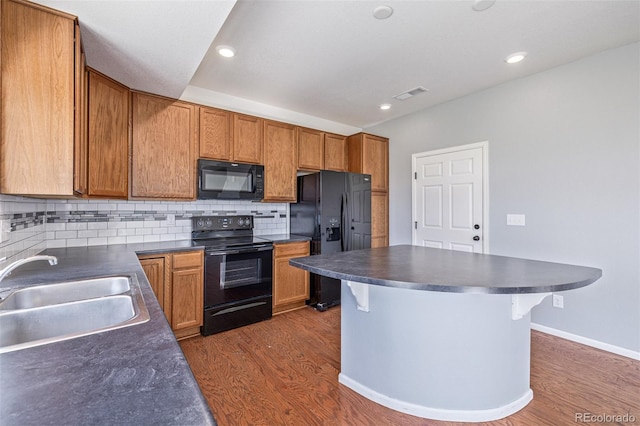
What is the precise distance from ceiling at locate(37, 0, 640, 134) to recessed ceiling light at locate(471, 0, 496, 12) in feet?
0.10

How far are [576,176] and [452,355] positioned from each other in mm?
2262

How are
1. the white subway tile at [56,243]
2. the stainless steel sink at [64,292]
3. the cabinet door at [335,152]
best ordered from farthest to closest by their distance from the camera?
the cabinet door at [335,152] < the white subway tile at [56,243] < the stainless steel sink at [64,292]

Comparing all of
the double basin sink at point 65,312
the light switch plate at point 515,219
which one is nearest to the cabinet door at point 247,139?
the double basin sink at point 65,312

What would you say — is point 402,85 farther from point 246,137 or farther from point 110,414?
point 110,414

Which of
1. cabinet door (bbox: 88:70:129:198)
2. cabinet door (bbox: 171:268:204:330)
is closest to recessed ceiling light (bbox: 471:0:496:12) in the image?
cabinet door (bbox: 88:70:129:198)

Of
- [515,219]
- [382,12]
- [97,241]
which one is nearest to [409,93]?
[382,12]

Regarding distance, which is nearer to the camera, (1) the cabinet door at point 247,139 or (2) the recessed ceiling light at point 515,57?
(2) the recessed ceiling light at point 515,57

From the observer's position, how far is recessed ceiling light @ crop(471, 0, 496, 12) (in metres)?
1.93

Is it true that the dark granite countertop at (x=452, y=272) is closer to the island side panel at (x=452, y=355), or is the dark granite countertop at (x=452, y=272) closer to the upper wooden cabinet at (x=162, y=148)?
the island side panel at (x=452, y=355)

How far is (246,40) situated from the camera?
7.85 feet

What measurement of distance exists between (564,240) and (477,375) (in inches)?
76.9

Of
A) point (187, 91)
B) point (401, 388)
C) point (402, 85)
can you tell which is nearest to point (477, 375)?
point (401, 388)

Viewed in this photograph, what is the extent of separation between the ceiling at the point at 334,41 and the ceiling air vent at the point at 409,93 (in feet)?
0.39

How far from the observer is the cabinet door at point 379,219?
168 inches
